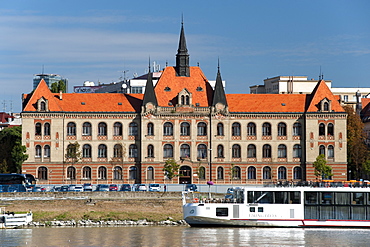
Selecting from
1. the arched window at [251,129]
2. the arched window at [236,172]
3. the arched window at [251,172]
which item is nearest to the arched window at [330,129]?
the arched window at [251,129]

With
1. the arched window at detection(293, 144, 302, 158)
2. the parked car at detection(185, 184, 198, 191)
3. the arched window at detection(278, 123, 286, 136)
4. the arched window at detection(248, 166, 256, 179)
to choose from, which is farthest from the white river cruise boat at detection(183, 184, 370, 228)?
the arched window at detection(293, 144, 302, 158)

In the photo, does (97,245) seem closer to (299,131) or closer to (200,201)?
(200,201)

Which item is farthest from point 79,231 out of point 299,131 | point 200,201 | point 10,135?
point 10,135

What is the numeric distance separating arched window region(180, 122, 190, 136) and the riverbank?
29.7 m

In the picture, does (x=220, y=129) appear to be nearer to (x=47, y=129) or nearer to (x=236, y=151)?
(x=236, y=151)

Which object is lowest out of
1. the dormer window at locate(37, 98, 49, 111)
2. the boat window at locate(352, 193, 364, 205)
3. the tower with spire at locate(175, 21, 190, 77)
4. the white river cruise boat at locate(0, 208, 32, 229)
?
the white river cruise boat at locate(0, 208, 32, 229)

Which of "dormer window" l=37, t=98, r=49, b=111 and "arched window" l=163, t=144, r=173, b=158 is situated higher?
"dormer window" l=37, t=98, r=49, b=111

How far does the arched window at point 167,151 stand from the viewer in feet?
467

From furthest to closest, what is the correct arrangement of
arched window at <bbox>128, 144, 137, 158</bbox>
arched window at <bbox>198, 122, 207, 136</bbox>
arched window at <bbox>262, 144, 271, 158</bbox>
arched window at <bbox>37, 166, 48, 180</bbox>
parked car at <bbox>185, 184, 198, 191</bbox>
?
arched window at <bbox>262, 144, 271, 158</bbox> < arched window at <bbox>198, 122, 207, 136</bbox> < arched window at <bbox>128, 144, 137, 158</bbox> < arched window at <bbox>37, 166, 48, 180</bbox> < parked car at <bbox>185, 184, 198, 191</bbox>

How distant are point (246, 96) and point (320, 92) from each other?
11.5m

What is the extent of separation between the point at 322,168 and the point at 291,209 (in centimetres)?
4646

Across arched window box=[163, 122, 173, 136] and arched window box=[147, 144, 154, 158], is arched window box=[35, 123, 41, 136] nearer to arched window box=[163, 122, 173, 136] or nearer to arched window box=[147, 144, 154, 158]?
arched window box=[147, 144, 154, 158]

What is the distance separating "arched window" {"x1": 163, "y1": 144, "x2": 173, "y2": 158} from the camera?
14225 cm

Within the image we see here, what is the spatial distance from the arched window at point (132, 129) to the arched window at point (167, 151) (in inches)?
193
